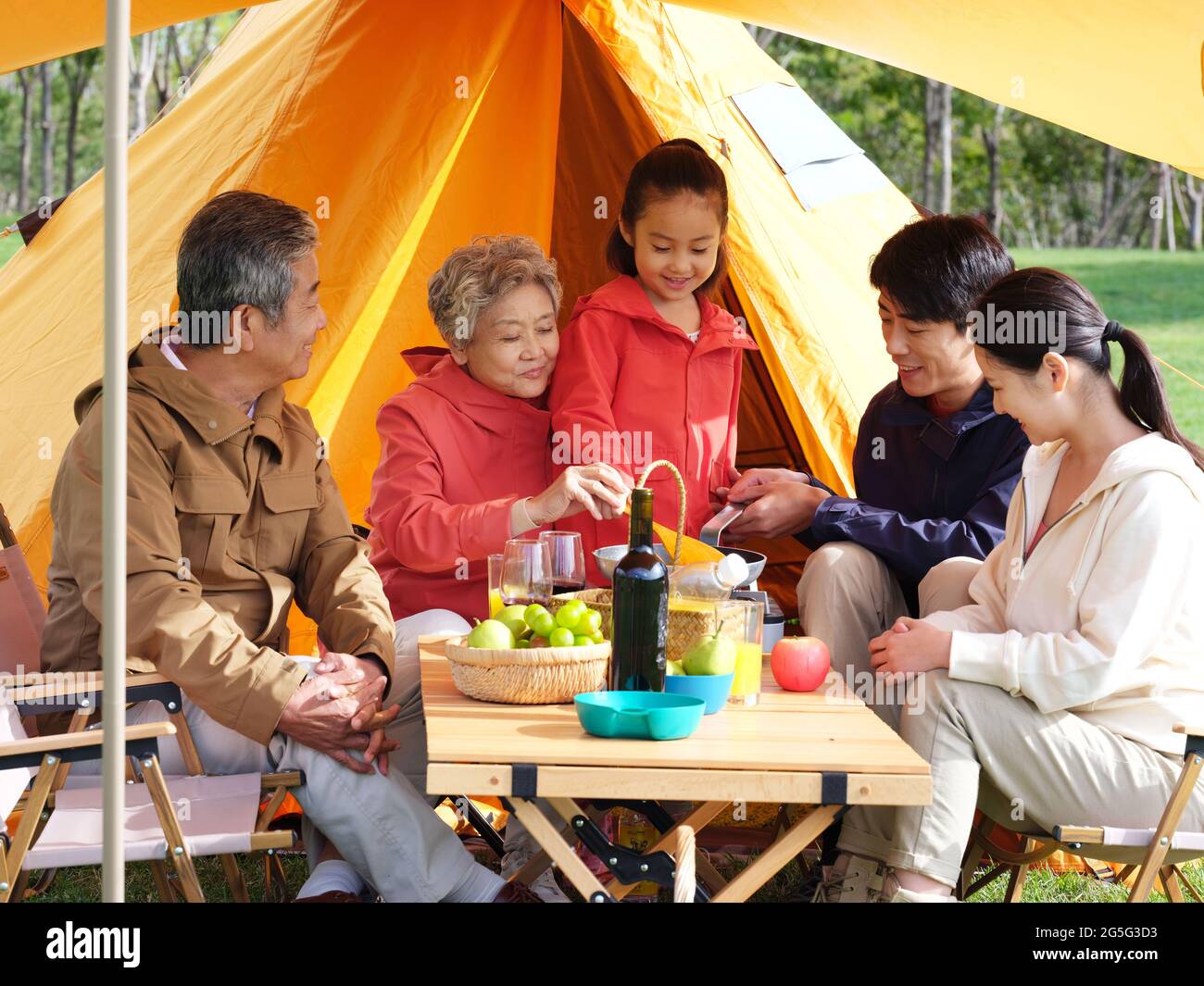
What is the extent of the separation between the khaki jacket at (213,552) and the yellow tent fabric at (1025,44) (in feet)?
3.95

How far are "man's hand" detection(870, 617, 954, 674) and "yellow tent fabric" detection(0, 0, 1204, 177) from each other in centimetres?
151

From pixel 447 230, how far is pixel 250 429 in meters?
1.84

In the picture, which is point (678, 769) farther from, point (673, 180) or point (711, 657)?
point (673, 180)

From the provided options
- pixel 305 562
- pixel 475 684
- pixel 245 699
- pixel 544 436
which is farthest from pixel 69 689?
pixel 544 436

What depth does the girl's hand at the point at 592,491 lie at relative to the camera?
3.07 meters

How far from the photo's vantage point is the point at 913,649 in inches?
108

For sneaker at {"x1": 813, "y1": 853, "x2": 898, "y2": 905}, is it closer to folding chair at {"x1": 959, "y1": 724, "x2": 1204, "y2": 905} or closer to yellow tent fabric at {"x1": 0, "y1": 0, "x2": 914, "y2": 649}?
folding chair at {"x1": 959, "y1": 724, "x2": 1204, "y2": 905}

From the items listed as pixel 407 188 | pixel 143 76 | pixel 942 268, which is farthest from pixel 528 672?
pixel 143 76

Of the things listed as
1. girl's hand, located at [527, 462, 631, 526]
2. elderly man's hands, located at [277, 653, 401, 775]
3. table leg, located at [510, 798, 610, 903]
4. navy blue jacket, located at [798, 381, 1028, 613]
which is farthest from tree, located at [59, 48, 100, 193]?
table leg, located at [510, 798, 610, 903]

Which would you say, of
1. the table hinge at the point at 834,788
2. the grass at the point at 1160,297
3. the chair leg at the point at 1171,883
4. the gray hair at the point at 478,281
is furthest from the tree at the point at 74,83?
the table hinge at the point at 834,788

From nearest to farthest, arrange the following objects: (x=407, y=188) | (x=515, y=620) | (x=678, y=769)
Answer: (x=678, y=769) → (x=515, y=620) → (x=407, y=188)

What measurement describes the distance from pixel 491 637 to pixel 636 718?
1.13ft

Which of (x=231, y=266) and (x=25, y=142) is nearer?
(x=231, y=266)

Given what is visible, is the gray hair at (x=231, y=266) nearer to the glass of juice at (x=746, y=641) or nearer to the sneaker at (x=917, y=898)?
the glass of juice at (x=746, y=641)
